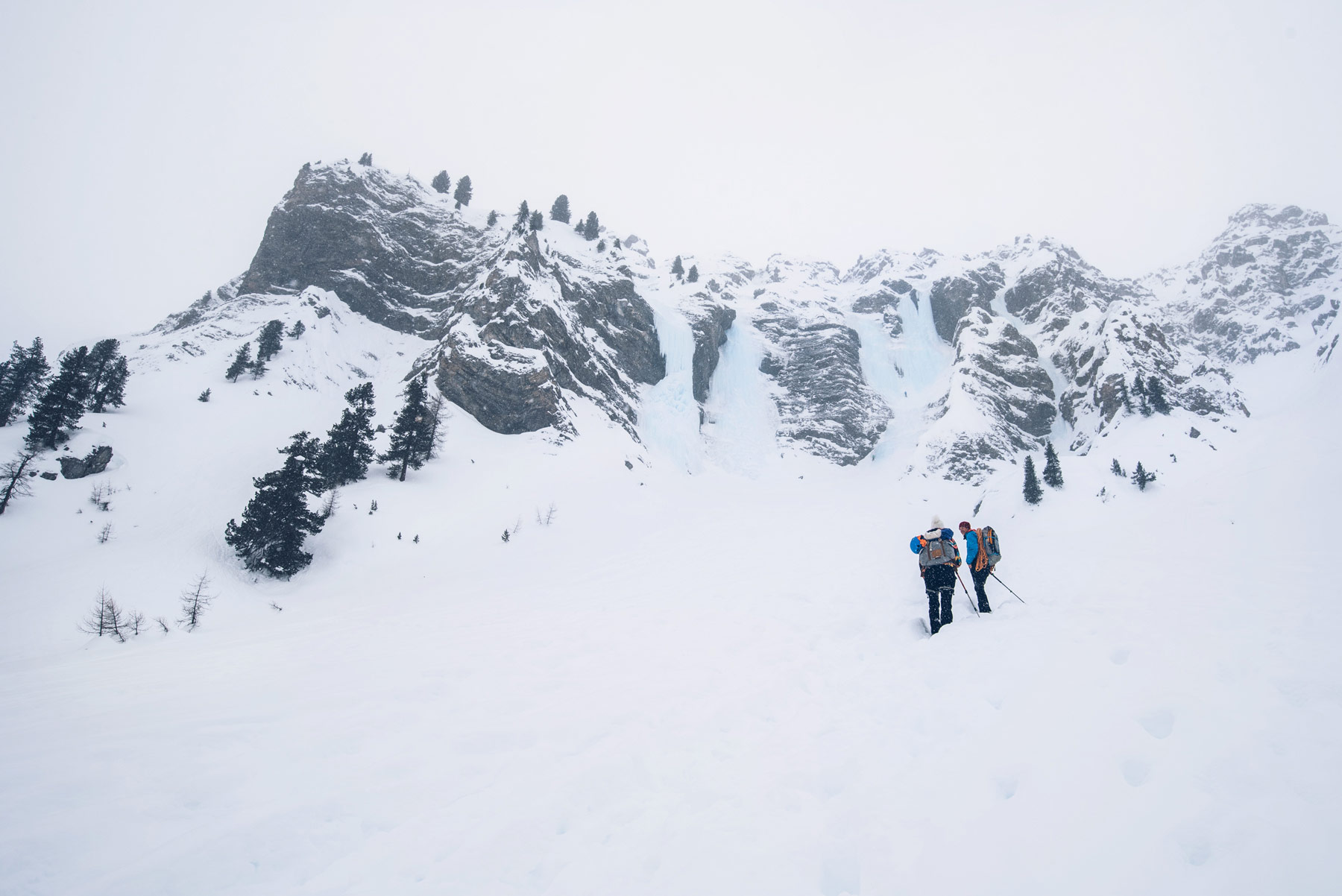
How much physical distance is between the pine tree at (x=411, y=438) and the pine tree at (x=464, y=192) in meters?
50.6

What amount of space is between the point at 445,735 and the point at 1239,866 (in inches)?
247

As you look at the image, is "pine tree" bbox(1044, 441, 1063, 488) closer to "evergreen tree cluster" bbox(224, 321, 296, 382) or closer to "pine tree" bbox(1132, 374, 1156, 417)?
"pine tree" bbox(1132, 374, 1156, 417)

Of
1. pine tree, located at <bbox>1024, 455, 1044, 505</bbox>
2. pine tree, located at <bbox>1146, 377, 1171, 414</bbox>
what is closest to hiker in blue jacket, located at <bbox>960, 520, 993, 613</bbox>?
pine tree, located at <bbox>1024, 455, 1044, 505</bbox>

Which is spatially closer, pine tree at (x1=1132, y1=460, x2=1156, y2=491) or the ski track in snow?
the ski track in snow

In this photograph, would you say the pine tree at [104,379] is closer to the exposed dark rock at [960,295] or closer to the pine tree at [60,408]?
the pine tree at [60,408]

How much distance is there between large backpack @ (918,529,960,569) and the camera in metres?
8.95

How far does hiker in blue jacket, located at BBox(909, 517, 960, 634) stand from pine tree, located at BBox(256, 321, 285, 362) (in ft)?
163

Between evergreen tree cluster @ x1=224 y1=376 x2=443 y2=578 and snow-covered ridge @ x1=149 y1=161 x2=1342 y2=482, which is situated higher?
snow-covered ridge @ x1=149 y1=161 x2=1342 y2=482

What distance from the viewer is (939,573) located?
350 inches

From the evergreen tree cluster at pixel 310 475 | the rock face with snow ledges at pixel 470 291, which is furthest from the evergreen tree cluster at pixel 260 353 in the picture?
the evergreen tree cluster at pixel 310 475

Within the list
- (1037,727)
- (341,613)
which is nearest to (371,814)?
(1037,727)

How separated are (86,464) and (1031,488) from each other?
49.2m

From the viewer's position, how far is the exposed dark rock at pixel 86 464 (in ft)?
78.5

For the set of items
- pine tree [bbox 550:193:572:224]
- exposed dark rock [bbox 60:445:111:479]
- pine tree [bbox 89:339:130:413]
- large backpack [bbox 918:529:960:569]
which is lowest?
large backpack [bbox 918:529:960:569]
